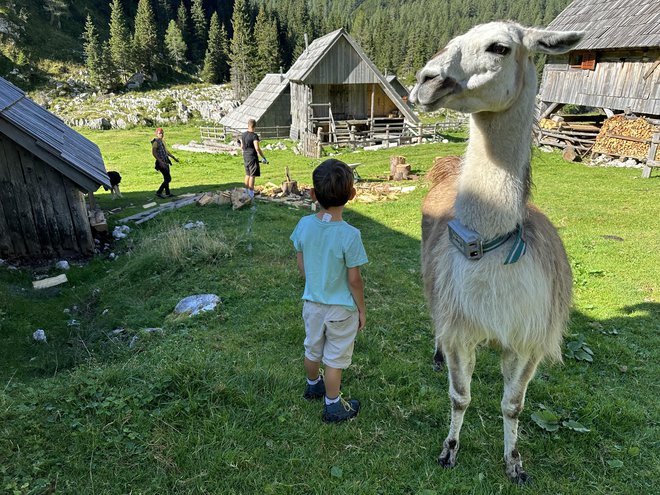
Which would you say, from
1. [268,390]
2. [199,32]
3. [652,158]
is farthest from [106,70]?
[268,390]

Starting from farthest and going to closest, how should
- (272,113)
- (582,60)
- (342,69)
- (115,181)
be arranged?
(272,113) < (342,69) < (582,60) < (115,181)

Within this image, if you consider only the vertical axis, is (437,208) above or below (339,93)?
below

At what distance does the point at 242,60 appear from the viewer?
5147 centimetres

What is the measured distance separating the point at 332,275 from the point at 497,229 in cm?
122

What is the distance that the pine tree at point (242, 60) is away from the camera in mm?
51531

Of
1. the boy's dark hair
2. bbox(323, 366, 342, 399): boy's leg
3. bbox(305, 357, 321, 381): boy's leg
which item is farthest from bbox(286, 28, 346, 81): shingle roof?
bbox(323, 366, 342, 399): boy's leg

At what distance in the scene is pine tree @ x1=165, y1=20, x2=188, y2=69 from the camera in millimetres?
62312

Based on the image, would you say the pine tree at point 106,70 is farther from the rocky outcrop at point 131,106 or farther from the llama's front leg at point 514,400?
the llama's front leg at point 514,400

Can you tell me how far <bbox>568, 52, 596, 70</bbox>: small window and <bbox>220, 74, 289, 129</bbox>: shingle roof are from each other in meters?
17.7

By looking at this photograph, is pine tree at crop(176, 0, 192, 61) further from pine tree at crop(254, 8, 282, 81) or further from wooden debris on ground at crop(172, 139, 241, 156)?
wooden debris on ground at crop(172, 139, 241, 156)

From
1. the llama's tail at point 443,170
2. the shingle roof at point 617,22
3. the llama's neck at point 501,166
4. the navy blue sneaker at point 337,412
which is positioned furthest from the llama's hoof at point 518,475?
the shingle roof at point 617,22

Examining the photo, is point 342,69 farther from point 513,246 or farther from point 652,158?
point 513,246

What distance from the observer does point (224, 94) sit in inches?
2142

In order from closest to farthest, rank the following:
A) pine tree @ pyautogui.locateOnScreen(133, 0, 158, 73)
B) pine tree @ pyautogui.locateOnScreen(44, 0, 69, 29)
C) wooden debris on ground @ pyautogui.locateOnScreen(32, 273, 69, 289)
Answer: wooden debris on ground @ pyautogui.locateOnScreen(32, 273, 69, 289) → pine tree @ pyautogui.locateOnScreen(133, 0, 158, 73) → pine tree @ pyautogui.locateOnScreen(44, 0, 69, 29)
